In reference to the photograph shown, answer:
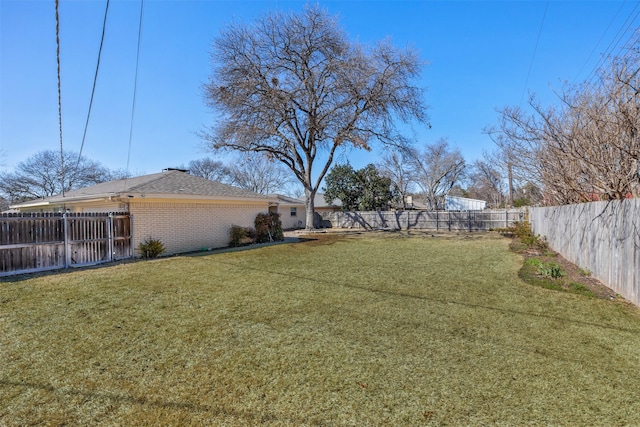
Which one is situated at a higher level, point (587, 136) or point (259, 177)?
point (259, 177)

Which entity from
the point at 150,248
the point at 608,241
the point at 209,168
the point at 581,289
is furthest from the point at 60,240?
the point at 209,168

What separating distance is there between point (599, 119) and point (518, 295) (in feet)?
11.9

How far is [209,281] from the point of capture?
6.88m

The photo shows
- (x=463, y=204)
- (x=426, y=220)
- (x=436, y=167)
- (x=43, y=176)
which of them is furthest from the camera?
(x=436, y=167)

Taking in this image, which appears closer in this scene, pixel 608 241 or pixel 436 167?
pixel 608 241

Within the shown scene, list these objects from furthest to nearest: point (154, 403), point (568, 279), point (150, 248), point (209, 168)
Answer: point (209, 168) < point (150, 248) < point (568, 279) < point (154, 403)

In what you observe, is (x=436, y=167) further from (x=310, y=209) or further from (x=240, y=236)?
(x=240, y=236)

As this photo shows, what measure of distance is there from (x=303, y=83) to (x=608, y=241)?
16.5 meters

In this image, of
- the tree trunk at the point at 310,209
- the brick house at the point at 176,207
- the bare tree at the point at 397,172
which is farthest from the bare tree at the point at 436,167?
the brick house at the point at 176,207

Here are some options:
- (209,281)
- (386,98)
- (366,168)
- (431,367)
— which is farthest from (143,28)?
(366,168)

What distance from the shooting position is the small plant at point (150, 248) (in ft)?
33.7

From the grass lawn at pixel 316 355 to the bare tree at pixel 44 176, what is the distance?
92.7ft

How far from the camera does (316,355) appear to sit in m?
3.37

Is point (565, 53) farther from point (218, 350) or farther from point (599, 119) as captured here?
point (218, 350)
